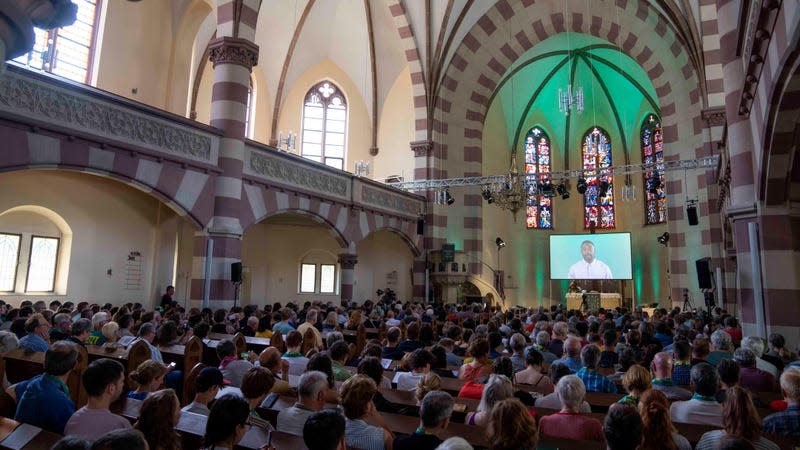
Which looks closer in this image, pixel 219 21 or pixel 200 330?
pixel 200 330

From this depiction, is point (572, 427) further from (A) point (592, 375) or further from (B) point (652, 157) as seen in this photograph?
(B) point (652, 157)

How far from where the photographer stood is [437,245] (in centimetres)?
2106

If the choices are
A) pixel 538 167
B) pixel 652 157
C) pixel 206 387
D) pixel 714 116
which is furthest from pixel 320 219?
pixel 652 157

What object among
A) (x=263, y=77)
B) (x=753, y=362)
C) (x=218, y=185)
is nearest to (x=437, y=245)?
(x=263, y=77)

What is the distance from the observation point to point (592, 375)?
16.8 feet

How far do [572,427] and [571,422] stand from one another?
32mm

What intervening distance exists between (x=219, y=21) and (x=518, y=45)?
1393 cm

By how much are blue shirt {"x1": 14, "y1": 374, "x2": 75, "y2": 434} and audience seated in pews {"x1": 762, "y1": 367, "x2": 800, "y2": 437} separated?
16.2 feet

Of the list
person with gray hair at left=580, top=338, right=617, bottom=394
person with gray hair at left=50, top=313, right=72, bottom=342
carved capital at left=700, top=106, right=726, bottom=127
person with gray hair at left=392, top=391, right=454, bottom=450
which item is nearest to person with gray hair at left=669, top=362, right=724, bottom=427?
person with gray hair at left=580, top=338, right=617, bottom=394

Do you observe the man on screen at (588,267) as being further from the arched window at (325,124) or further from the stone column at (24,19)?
the stone column at (24,19)

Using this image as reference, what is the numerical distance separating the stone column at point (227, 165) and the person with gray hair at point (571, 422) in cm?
980

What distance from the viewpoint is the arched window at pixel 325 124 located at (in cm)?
2103

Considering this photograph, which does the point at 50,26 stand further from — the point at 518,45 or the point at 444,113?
the point at 518,45

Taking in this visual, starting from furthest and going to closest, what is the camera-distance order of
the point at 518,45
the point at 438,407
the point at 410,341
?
the point at 518,45, the point at 410,341, the point at 438,407
